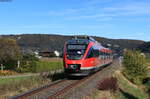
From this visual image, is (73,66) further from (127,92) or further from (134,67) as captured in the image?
(134,67)

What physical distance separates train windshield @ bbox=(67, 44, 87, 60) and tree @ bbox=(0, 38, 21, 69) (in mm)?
28765

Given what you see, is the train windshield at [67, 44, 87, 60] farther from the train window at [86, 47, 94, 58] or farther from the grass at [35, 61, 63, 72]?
the grass at [35, 61, 63, 72]

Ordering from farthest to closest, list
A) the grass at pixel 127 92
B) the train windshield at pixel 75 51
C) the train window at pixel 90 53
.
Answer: the train window at pixel 90 53 → the train windshield at pixel 75 51 → the grass at pixel 127 92

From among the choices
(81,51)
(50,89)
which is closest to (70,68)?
(81,51)

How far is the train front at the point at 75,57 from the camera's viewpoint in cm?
2317

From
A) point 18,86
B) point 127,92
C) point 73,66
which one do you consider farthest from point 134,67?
point 18,86

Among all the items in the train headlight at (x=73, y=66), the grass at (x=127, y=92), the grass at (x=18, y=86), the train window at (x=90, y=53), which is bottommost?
the grass at (x=127, y=92)

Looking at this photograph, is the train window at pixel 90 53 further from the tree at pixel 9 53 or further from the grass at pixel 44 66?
the tree at pixel 9 53

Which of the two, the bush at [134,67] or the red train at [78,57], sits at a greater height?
the red train at [78,57]

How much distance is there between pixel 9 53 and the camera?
5103 centimetres

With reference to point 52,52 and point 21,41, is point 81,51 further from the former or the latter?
point 21,41

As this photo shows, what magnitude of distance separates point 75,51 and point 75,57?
1.84ft

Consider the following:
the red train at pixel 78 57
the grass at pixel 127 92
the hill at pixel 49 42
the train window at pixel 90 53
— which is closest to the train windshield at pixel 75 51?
the red train at pixel 78 57

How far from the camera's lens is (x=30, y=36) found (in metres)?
137
